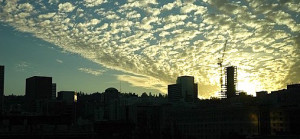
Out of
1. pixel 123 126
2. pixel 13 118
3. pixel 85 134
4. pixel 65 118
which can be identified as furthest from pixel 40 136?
pixel 123 126

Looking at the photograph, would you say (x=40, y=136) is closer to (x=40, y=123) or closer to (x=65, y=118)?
(x=40, y=123)

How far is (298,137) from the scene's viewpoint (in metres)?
132

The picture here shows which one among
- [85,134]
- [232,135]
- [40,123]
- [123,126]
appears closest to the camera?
[85,134]

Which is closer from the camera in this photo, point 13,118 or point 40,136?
point 40,136

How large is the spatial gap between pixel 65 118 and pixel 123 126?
937 inches

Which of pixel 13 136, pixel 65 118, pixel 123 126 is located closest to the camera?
pixel 13 136

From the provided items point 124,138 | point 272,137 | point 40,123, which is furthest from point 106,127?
point 272,137

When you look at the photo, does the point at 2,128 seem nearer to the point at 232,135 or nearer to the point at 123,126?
the point at 123,126

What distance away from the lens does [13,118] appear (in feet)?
431

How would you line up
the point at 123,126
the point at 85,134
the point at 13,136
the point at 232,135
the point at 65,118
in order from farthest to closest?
the point at 232,135 → the point at 123,126 → the point at 65,118 → the point at 85,134 → the point at 13,136

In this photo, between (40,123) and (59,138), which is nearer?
(59,138)

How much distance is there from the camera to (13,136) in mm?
110000

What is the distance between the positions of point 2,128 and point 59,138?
628 inches

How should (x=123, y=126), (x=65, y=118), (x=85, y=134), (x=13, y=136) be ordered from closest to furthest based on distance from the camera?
(x=13, y=136), (x=85, y=134), (x=65, y=118), (x=123, y=126)
